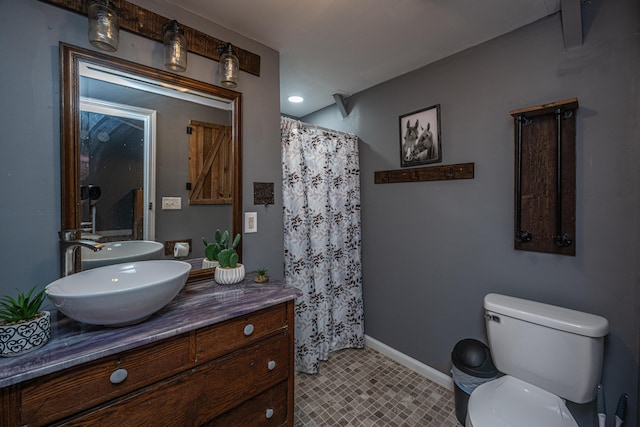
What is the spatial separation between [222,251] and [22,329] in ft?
2.47

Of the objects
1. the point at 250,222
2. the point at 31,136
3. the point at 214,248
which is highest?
the point at 31,136

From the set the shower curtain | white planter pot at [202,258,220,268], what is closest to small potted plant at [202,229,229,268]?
white planter pot at [202,258,220,268]

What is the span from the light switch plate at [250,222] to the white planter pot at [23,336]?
3.25 feet

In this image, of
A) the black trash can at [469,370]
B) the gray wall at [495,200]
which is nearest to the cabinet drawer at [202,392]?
the black trash can at [469,370]

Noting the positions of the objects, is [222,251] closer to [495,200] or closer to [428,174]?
[428,174]

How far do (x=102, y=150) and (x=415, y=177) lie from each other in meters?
1.96

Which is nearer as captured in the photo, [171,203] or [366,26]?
[171,203]

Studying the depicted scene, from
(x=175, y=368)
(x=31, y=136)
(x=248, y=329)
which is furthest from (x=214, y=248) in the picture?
(x=31, y=136)

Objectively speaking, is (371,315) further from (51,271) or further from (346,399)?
(51,271)

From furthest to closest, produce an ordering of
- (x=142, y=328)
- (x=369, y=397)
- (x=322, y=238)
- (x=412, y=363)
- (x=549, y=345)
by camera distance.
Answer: (x=322, y=238) → (x=412, y=363) → (x=369, y=397) → (x=549, y=345) → (x=142, y=328)

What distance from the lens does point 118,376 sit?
0.89m

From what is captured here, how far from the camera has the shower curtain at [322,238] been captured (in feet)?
6.95

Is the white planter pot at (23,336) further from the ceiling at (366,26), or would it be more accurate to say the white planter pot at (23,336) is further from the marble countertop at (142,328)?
the ceiling at (366,26)

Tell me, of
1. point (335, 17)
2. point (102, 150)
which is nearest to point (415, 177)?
point (335, 17)
